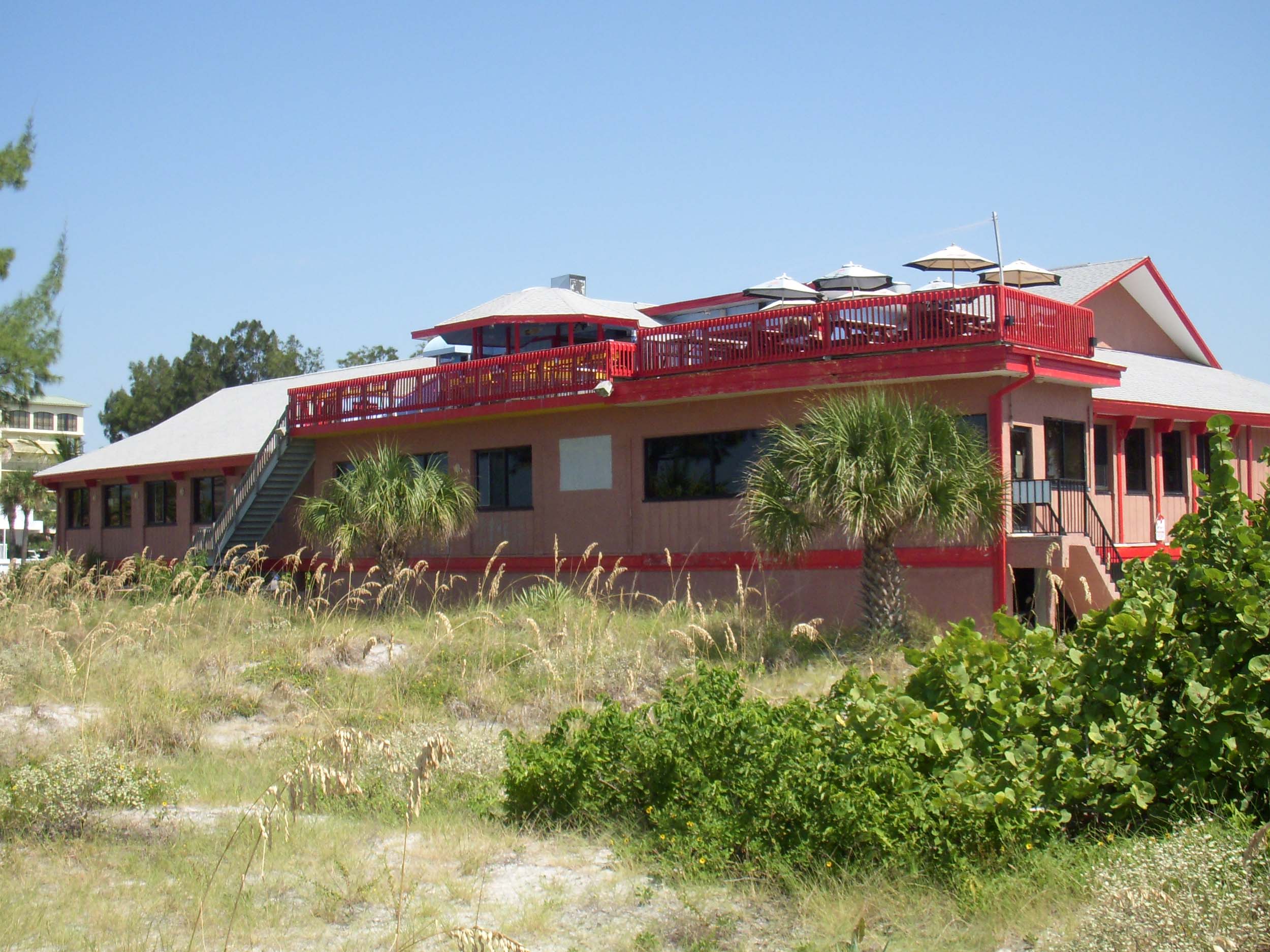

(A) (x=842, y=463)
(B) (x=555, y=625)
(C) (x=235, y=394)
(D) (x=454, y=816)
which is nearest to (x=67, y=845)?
(D) (x=454, y=816)

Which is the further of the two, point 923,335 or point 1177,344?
point 1177,344

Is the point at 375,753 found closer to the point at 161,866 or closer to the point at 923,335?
the point at 161,866

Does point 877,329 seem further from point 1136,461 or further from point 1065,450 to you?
point 1136,461

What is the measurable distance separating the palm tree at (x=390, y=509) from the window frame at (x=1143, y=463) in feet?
41.1

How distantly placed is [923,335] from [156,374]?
2544 inches

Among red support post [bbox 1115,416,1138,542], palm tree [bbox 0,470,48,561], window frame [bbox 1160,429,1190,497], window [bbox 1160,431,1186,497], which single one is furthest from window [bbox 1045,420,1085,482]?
palm tree [bbox 0,470,48,561]

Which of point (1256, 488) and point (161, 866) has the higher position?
point (1256, 488)

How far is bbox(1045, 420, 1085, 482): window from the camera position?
66.3ft

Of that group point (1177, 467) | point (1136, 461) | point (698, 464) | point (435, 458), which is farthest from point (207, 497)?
point (1177, 467)

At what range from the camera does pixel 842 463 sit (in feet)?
50.5

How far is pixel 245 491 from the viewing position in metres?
28.4

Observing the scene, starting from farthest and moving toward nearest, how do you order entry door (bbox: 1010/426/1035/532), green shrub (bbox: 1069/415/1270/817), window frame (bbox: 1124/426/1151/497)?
window frame (bbox: 1124/426/1151/497) → entry door (bbox: 1010/426/1035/532) → green shrub (bbox: 1069/415/1270/817)

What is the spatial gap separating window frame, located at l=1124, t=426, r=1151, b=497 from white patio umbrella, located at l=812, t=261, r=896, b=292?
5.64 meters

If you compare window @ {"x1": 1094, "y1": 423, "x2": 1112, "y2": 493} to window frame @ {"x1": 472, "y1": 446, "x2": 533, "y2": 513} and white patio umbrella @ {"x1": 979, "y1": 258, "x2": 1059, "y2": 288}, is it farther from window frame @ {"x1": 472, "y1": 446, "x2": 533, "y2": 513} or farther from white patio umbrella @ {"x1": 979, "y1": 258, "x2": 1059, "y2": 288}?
window frame @ {"x1": 472, "y1": 446, "x2": 533, "y2": 513}
